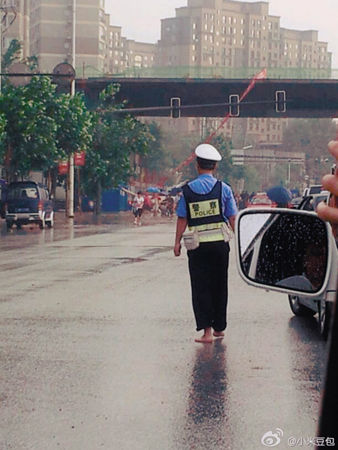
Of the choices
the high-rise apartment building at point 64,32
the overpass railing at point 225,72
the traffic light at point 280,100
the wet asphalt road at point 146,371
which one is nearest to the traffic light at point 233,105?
the traffic light at point 280,100

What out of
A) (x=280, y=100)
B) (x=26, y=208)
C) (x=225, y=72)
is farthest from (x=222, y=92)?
(x=26, y=208)

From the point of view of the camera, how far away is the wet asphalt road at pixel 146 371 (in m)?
6.71

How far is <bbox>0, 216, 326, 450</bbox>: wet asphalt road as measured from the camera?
6.71 meters

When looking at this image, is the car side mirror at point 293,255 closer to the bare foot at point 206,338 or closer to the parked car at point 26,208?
the bare foot at point 206,338

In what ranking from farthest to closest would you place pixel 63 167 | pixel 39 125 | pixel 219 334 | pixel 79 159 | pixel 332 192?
pixel 79 159 < pixel 63 167 < pixel 39 125 < pixel 219 334 < pixel 332 192

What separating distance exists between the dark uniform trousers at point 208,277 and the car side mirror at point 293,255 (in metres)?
7.76

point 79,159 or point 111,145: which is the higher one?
point 111,145

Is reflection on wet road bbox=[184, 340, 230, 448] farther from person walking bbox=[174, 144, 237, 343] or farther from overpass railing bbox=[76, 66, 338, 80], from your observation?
overpass railing bbox=[76, 66, 338, 80]

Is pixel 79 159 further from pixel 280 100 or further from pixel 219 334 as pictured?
pixel 219 334

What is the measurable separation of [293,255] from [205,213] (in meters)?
8.17

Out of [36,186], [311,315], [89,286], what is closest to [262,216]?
[311,315]

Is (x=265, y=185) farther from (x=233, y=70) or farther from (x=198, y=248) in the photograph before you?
(x=198, y=248)

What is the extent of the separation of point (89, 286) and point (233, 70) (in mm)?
58855

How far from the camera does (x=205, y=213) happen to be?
10805mm
